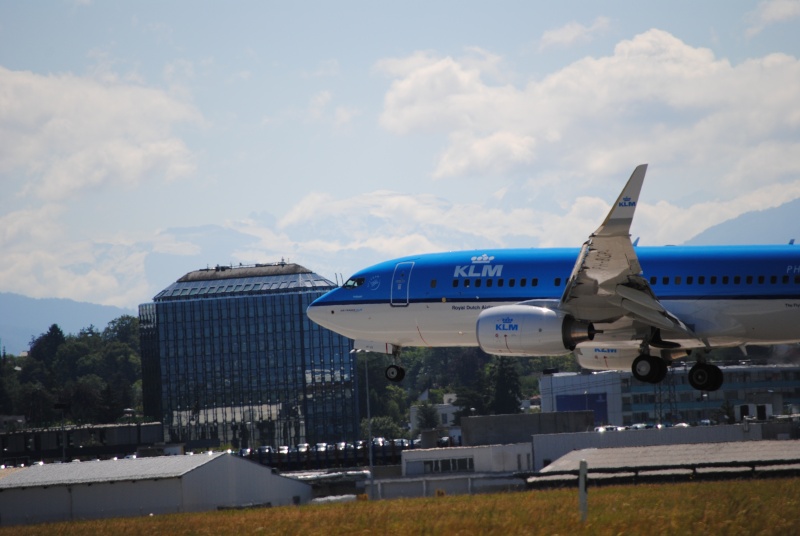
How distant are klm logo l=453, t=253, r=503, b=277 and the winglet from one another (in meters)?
6.11

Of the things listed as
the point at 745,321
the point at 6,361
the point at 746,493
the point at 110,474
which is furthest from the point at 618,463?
the point at 6,361

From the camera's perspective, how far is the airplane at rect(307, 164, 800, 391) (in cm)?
3531

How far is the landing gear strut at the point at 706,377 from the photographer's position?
3788 centimetres

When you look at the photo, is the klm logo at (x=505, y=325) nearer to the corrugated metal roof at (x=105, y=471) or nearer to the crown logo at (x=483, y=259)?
the crown logo at (x=483, y=259)

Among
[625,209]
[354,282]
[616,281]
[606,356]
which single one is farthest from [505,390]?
[625,209]

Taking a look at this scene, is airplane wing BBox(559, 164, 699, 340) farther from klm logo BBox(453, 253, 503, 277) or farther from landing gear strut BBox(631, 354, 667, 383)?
klm logo BBox(453, 253, 503, 277)

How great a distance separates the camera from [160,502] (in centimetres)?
4131

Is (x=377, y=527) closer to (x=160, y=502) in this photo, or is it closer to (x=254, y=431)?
(x=160, y=502)

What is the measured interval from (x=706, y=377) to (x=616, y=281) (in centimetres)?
528

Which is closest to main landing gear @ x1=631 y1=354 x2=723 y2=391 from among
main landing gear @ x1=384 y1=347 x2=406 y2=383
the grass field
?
the grass field

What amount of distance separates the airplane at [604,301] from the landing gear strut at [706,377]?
0.04 metres

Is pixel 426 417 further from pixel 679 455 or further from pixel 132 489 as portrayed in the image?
pixel 132 489

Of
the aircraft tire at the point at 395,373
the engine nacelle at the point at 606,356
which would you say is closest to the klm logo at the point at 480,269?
the engine nacelle at the point at 606,356

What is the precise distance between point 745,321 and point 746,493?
429 inches
